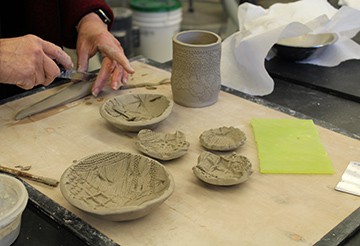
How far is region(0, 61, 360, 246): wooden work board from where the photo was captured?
0.74 meters

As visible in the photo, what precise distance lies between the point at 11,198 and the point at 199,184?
0.31m

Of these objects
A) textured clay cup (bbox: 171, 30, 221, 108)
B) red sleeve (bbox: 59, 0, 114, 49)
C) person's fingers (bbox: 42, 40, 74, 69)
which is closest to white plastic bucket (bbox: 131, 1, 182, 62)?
red sleeve (bbox: 59, 0, 114, 49)

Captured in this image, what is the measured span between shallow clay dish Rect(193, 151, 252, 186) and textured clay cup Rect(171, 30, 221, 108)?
9.2 inches

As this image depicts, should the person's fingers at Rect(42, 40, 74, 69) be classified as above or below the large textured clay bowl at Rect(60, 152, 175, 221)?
above

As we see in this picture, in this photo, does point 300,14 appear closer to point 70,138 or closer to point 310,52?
point 310,52

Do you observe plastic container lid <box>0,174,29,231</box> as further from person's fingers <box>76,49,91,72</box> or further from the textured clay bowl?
the textured clay bowl

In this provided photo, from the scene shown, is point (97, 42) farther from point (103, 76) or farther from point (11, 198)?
point (11, 198)

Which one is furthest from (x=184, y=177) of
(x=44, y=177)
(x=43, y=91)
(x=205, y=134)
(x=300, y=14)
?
(x=300, y=14)

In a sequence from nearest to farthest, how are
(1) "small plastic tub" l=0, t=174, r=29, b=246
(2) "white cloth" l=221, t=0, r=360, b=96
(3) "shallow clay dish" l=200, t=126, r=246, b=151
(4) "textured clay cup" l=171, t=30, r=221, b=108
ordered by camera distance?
(1) "small plastic tub" l=0, t=174, r=29, b=246
(3) "shallow clay dish" l=200, t=126, r=246, b=151
(4) "textured clay cup" l=171, t=30, r=221, b=108
(2) "white cloth" l=221, t=0, r=360, b=96

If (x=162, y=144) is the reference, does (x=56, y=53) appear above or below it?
above

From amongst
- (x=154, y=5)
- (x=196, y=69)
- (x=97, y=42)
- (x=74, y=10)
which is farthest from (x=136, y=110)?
(x=154, y=5)

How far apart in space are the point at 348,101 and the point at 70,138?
69 centimetres

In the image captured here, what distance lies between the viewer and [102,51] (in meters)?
1.25

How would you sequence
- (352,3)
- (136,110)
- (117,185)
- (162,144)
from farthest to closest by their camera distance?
(352,3), (136,110), (162,144), (117,185)
